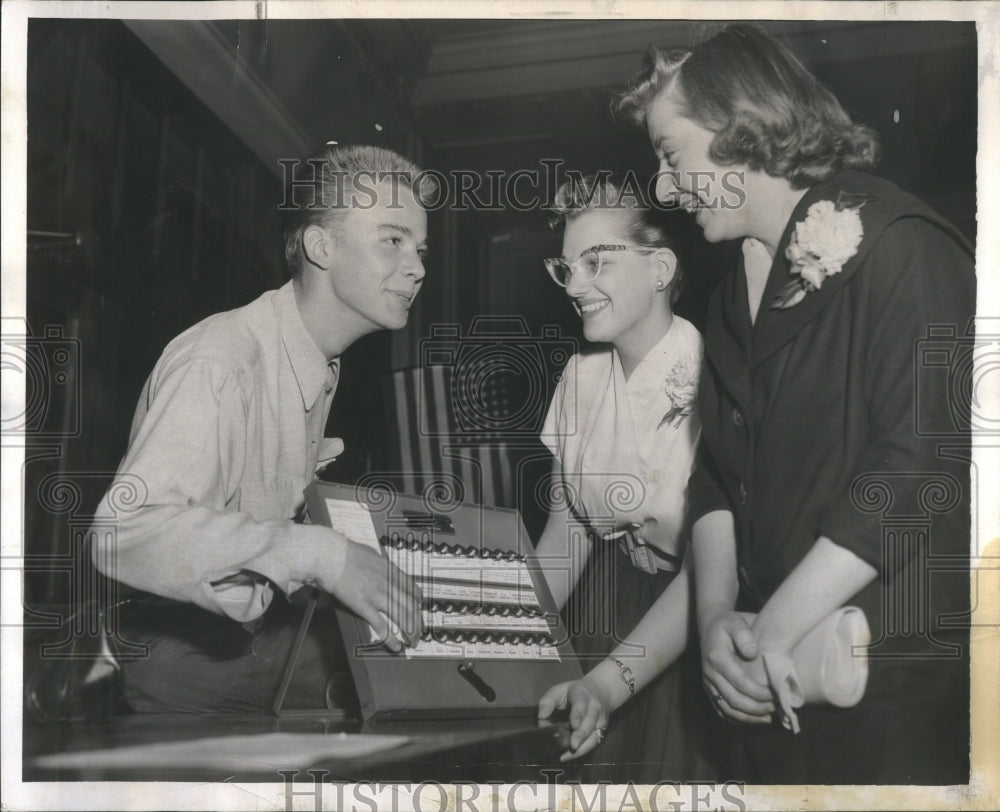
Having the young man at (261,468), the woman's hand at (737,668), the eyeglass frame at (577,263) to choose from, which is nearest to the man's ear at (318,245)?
the young man at (261,468)

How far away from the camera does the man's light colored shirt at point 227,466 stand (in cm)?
329

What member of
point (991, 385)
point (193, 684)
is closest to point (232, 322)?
point (193, 684)

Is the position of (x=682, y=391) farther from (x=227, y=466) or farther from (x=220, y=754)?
(x=220, y=754)

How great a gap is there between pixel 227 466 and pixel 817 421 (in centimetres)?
169

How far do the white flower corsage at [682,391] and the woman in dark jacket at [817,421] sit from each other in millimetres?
44

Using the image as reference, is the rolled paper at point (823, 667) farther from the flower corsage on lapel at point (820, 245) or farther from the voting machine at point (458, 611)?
the flower corsage on lapel at point (820, 245)

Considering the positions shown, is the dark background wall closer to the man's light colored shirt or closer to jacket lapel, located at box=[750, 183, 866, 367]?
the man's light colored shirt

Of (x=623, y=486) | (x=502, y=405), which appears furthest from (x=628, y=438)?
(x=502, y=405)

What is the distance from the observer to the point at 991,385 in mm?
3467

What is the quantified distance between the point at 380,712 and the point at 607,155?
174 cm

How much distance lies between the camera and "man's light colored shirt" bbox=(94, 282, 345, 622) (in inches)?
130

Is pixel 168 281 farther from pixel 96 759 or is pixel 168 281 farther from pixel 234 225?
pixel 96 759

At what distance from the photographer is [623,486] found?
135 inches

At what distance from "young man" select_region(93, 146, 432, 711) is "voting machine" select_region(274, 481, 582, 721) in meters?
0.06
